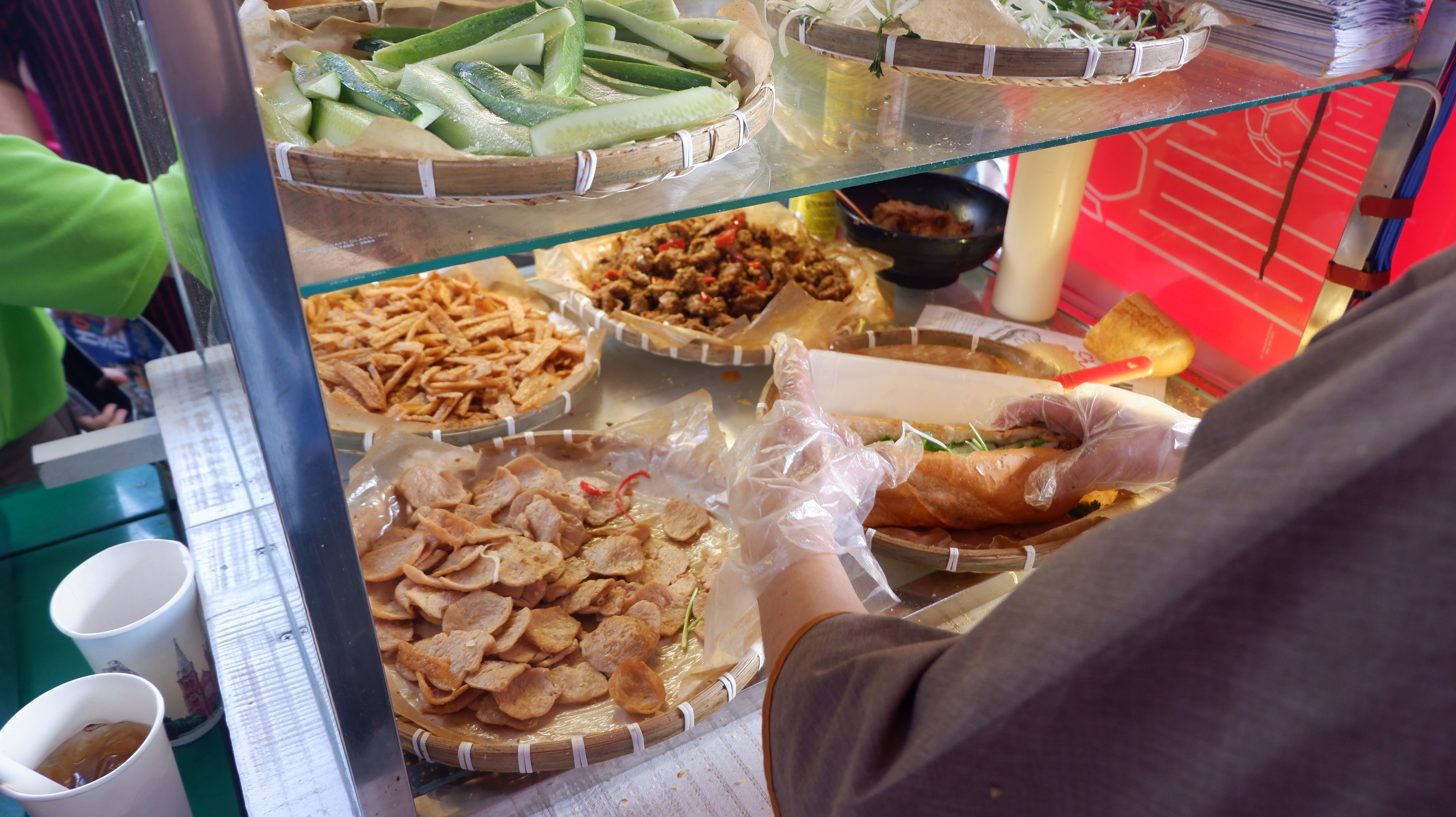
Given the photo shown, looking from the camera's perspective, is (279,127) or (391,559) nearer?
(279,127)

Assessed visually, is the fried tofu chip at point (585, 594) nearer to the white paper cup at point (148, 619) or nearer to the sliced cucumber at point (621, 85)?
the white paper cup at point (148, 619)

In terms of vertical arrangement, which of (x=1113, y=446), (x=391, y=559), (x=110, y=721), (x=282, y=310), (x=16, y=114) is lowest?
(x=110, y=721)

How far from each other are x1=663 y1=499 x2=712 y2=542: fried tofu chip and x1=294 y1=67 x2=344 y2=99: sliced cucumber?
32.3 inches

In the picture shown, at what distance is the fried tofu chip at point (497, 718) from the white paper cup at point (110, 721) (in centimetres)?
40

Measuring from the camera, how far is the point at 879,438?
153cm

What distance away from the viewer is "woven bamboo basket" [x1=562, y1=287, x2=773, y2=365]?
178 cm

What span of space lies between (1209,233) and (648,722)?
180cm

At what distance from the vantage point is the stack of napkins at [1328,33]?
4.10 feet

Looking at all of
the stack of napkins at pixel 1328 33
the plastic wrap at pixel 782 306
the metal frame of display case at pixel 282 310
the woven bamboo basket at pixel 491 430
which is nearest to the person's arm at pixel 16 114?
the plastic wrap at pixel 782 306

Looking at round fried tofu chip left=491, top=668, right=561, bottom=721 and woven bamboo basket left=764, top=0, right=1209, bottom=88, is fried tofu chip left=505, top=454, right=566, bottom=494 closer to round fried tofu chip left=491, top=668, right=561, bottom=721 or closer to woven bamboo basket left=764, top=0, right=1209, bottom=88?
round fried tofu chip left=491, top=668, right=561, bottom=721

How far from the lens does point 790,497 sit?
1063mm

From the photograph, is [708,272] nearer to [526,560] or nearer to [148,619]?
[526,560]

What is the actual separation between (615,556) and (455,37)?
772 millimetres

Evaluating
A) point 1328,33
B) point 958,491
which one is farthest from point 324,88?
point 1328,33
